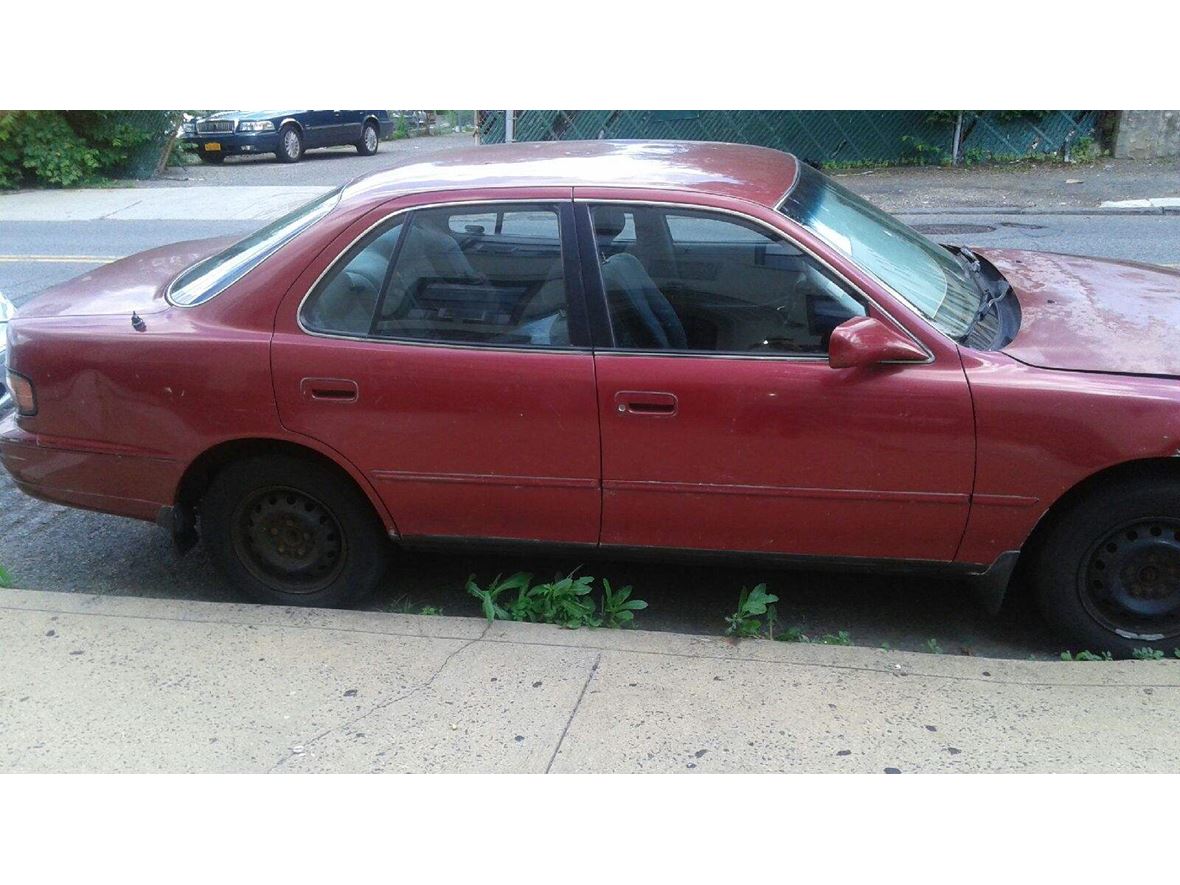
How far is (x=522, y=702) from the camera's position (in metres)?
3.57

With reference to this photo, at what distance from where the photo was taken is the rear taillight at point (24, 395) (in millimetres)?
4285

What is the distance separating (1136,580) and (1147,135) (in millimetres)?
15585

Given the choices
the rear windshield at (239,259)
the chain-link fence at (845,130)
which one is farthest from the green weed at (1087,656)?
the chain-link fence at (845,130)

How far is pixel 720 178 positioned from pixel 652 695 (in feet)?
6.29

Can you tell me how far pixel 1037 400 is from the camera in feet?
→ 11.6

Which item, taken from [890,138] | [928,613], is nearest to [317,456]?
[928,613]

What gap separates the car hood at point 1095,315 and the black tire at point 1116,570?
16.9 inches

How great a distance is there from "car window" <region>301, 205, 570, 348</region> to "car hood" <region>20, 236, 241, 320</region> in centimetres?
85

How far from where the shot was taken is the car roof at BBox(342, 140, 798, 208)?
13.0 feet

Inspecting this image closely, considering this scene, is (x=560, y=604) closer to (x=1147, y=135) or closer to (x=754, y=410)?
(x=754, y=410)

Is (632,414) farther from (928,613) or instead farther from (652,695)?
(928,613)

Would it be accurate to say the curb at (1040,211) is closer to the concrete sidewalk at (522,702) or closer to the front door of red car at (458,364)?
the front door of red car at (458,364)

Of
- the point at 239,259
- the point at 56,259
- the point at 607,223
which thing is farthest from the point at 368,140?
the point at 607,223

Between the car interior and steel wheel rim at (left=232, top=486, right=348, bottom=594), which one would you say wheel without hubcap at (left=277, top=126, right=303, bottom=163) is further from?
the car interior
